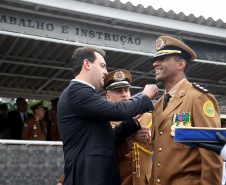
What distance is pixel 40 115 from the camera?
758 cm

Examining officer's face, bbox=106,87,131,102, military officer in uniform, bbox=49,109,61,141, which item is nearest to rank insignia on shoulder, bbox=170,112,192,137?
officer's face, bbox=106,87,131,102

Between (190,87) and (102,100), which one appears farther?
(190,87)

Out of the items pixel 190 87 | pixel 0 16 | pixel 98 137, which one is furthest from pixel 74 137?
pixel 0 16

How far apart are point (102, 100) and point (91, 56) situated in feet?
1.52

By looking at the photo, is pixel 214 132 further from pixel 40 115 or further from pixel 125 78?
pixel 40 115

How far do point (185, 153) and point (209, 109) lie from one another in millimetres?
390

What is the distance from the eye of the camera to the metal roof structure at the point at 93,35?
5.14m

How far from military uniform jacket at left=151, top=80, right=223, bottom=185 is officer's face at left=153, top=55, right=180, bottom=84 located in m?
0.12

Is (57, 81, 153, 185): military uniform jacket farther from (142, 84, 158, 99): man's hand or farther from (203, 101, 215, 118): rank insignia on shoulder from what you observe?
(203, 101, 215, 118): rank insignia on shoulder

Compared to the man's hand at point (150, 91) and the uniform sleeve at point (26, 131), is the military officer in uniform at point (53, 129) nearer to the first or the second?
the uniform sleeve at point (26, 131)

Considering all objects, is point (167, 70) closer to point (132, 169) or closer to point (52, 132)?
point (132, 169)

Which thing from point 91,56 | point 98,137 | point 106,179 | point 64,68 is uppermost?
point 64,68

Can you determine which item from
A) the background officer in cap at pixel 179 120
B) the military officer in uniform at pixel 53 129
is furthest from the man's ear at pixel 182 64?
the military officer in uniform at pixel 53 129

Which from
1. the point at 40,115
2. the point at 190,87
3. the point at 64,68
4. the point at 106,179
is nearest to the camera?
the point at 106,179
